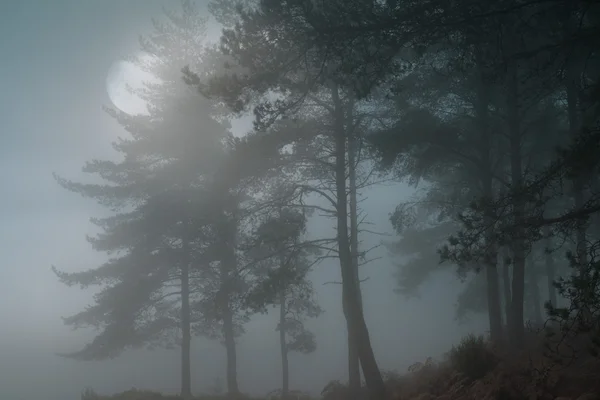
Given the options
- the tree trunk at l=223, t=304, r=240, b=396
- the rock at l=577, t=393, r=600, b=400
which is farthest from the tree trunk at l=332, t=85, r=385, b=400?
the tree trunk at l=223, t=304, r=240, b=396

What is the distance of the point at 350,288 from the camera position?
13.9 m

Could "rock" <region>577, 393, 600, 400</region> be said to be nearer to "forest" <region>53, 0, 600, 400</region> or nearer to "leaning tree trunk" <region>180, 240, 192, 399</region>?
"forest" <region>53, 0, 600, 400</region>

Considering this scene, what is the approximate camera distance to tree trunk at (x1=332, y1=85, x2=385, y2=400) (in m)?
13.2

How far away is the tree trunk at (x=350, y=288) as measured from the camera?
13.2 meters

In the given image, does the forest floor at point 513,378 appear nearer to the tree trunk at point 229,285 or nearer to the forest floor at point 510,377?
the forest floor at point 510,377

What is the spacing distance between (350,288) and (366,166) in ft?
19.9

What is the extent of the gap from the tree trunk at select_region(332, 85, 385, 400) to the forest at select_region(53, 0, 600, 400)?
0.05 metres

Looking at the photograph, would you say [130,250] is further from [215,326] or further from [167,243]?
[215,326]

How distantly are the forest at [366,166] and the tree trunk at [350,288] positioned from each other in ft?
0.15

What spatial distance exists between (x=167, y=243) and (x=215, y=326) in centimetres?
548

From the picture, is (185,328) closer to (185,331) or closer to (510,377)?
(185,331)

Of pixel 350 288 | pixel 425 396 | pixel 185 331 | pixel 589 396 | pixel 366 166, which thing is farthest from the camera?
pixel 185 331

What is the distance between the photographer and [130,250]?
22.7 meters

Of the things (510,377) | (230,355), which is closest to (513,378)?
(510,377)
